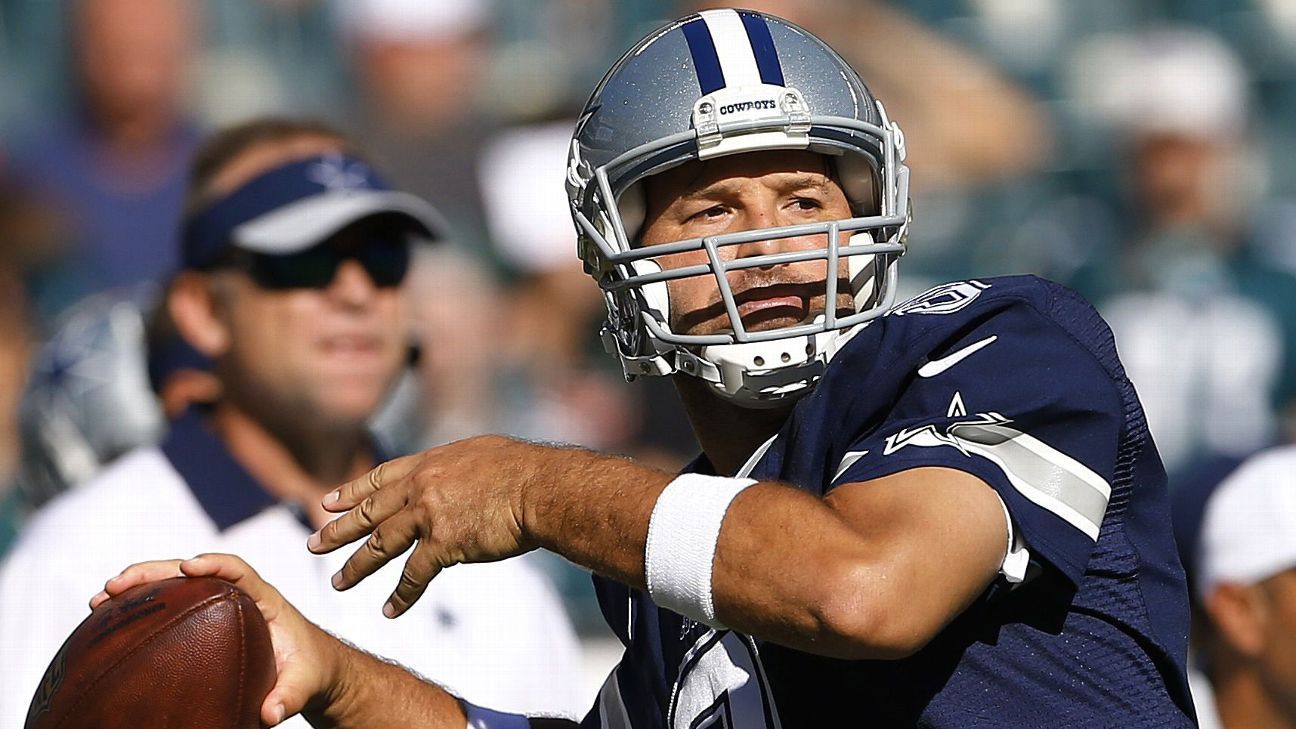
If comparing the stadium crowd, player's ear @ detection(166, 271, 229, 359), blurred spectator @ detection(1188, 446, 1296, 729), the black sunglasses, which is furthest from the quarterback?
the stadium crowd

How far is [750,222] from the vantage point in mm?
2105

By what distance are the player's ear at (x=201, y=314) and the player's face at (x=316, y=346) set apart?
0.13 ft

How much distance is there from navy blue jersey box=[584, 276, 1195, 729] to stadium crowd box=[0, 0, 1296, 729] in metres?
3.19

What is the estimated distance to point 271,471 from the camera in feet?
11.4

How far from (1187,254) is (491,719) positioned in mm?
3963

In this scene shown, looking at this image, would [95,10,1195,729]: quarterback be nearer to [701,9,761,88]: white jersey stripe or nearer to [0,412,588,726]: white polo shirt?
[701,9,761,88]: white jersey stripe

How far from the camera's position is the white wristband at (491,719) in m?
2.41

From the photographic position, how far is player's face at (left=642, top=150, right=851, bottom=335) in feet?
6.72

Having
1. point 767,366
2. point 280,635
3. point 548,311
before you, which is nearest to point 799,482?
→ point 767,366

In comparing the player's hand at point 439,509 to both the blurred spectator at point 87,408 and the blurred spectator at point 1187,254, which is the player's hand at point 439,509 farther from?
the blurred spectator at point 1187,254

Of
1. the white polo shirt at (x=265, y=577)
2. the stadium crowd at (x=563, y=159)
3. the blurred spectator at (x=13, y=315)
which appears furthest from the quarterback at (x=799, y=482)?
the blurred spectator at (x=13, y=315)

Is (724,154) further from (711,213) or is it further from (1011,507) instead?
(1011,507)

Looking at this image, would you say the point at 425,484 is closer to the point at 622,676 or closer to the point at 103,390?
the point at 622,676

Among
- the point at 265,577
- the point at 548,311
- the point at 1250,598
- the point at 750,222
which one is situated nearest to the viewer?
the point at 750,222
